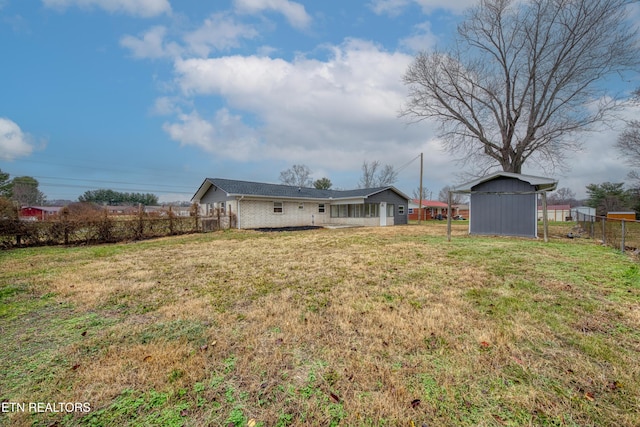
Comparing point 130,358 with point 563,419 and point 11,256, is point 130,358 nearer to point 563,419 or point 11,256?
point 563,419

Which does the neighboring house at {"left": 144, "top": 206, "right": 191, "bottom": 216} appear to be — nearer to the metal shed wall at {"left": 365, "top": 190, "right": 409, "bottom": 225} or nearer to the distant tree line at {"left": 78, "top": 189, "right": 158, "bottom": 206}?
the metal shed wall at {"left": 365, "top": 190, "right": 409, "bottom": 225}

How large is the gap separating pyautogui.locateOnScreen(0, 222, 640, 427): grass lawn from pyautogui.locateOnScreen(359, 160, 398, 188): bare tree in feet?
134

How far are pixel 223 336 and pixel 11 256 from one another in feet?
33.3

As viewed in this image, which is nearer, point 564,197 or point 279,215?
point 279,215

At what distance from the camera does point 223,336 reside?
286 centimetres

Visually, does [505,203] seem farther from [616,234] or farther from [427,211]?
[427,211]

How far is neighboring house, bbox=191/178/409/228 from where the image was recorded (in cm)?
1834

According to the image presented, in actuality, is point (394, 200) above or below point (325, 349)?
above

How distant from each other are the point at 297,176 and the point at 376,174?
580 inches

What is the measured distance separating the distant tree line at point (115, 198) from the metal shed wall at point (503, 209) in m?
61.1

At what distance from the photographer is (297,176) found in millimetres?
48656

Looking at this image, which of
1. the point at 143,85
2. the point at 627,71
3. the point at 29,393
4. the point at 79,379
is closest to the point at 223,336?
the point at 79,379

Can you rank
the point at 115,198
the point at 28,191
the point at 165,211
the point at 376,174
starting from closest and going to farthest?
the point at 165,211 → the point at 28,191 → the point at 376,174 → the point at 115,198

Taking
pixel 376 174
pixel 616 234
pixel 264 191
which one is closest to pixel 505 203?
pixel 616 234
